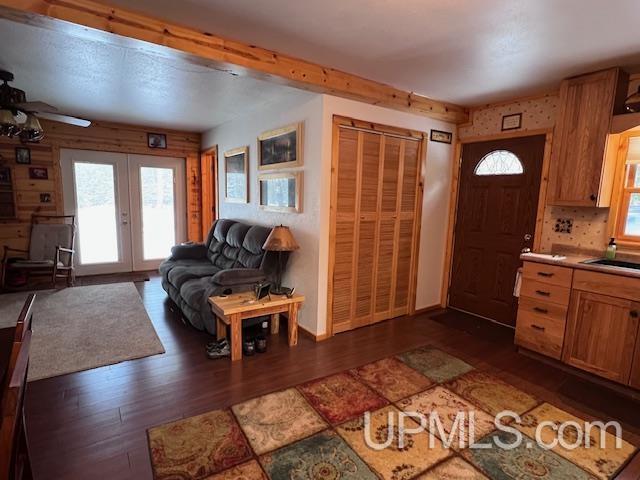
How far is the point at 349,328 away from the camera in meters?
3.61

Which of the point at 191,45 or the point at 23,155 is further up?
the point at 191,45

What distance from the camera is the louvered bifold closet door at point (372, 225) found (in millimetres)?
3350

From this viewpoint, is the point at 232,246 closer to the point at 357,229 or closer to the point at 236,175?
the point at 236,175

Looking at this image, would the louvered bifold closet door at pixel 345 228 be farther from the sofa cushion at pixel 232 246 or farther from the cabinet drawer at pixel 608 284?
the cabinet drawer at pixel 608 284

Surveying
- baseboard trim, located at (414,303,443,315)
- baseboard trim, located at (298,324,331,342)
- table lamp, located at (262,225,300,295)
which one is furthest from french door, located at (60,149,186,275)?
baseboard trim, located at (414,303,443,315)

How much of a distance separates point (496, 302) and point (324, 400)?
2535 mm

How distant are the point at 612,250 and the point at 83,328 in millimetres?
5008

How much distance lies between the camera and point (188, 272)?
394cm

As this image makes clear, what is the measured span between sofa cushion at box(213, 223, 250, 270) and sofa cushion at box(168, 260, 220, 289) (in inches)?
5.6

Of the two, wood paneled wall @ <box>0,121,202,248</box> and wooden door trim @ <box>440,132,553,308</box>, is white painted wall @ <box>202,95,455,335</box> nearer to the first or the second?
wooden door trim @ <box>440,132,553,308</box>

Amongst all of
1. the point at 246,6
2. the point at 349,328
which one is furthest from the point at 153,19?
the point at 349,328

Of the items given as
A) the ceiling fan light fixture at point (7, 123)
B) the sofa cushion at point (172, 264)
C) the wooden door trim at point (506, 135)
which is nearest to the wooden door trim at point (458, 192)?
the wooden door trim at point (506, 135)

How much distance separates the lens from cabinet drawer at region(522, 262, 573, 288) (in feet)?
9.20

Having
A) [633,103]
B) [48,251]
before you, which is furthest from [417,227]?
[48,251]
